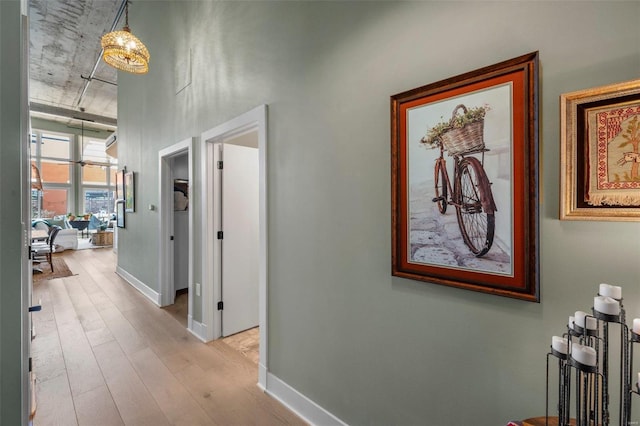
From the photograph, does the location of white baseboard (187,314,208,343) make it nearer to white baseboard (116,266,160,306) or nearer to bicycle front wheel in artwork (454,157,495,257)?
white baseboard (116,266,160,306)

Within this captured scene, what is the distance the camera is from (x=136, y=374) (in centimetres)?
234

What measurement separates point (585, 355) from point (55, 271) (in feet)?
26.6

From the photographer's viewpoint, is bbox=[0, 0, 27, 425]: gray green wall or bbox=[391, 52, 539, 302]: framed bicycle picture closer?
A: bbox=[0, 0, 27, 425]: gray green wall

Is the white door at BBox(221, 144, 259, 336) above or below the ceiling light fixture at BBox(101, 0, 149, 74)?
below

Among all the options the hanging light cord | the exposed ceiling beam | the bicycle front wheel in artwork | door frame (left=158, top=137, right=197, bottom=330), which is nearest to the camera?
the bicycle front wheel in artwork

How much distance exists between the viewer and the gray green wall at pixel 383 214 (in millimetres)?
963

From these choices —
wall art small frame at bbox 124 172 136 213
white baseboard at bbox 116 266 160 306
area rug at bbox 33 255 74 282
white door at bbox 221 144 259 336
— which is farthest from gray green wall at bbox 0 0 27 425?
area rug at bbox 33 255 74 282

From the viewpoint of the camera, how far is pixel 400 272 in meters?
1.39

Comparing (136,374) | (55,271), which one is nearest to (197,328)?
(136,374)

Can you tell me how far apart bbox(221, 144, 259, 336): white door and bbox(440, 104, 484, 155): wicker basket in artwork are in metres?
2.38

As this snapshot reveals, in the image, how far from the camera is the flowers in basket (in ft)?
3.75

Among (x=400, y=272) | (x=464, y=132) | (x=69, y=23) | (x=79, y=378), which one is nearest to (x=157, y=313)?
(x=79, y=378)

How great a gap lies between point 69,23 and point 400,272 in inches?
281

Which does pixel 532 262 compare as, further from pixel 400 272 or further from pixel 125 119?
pixel 125 119
